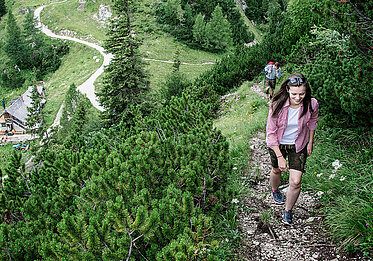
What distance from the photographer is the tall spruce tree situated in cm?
1573

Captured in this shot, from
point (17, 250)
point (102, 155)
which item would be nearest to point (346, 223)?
point (102, 155)

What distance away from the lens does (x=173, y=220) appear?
3230mm

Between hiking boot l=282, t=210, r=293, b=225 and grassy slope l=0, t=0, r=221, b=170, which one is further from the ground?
hiking boot l=282, t=210, r=293, b=225

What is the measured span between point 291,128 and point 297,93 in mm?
528

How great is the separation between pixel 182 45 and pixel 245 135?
46.7 meters

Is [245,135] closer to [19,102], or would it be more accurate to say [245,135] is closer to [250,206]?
[250,206]

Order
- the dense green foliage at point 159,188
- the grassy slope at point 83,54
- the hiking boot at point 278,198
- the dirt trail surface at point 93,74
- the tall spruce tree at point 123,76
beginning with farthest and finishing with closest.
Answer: the grassy slope at point 83,54, the dirt trail surface at point 93,74, the tall spruce tree at point 123,76, the hiking boot at point 278,198, the dense green foliage at point 159,188

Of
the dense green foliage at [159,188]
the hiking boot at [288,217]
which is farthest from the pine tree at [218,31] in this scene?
the hiking boot at [288,217]

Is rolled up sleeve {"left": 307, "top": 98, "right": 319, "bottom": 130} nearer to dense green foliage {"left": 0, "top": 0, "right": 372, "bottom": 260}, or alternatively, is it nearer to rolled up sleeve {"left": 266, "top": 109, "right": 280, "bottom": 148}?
rolled up sleeve {"left": 266, "top": 109, "right": 280, "bottom": 148}

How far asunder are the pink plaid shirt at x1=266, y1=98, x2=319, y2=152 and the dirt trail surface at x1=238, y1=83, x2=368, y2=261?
1.17m

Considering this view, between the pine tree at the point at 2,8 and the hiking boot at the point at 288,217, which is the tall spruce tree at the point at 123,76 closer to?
the hiking boot at the point at 288,217

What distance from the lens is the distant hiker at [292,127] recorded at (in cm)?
382

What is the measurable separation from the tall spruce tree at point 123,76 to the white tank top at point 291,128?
12.4m

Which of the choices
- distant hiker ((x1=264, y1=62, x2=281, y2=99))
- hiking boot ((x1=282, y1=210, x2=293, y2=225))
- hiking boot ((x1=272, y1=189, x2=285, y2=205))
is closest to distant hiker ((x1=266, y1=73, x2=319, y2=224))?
hiking boot ((x1=282, y1=210, x2=293, y2=225))
